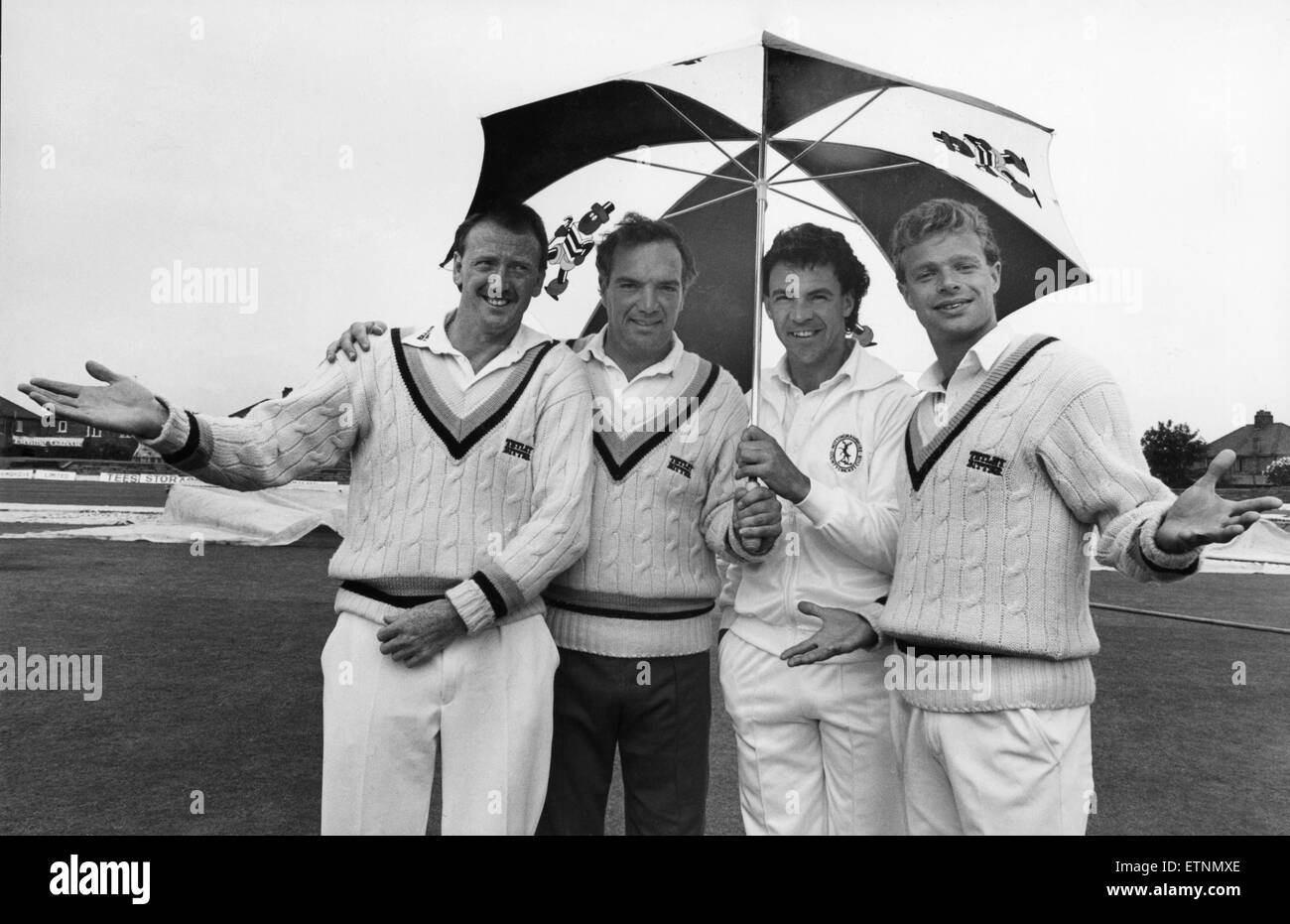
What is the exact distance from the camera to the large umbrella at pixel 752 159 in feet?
8.41

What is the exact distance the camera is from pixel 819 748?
2.51 meters

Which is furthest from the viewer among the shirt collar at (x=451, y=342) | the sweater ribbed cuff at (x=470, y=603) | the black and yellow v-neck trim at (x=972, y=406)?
the shirt collar at (x=451, y=342)

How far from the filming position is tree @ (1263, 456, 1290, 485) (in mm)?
5121

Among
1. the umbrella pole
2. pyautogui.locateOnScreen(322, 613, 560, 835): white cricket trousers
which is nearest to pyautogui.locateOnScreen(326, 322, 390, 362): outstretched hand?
pyautogui.locateOnScreen(322, 613, 560, 835): white cricket trousers

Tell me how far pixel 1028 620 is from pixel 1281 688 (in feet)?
16.6

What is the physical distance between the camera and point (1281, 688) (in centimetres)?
607

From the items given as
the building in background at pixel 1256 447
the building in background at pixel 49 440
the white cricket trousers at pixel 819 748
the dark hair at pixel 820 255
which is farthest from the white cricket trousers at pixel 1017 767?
the building in background at pixel 49 440

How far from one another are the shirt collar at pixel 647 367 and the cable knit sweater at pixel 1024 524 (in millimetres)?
771

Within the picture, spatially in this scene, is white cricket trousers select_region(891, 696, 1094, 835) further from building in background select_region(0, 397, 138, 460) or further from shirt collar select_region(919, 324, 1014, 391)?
building in background select_region(0, 397, 138, 460)

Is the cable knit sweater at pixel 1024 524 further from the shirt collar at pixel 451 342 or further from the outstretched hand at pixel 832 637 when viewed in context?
the shirt collar at pixel 451 342

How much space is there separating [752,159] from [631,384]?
73 cm

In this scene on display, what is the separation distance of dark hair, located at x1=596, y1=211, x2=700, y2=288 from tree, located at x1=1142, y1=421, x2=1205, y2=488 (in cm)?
262

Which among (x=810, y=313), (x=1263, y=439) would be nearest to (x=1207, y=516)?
(x=810, y=313)
